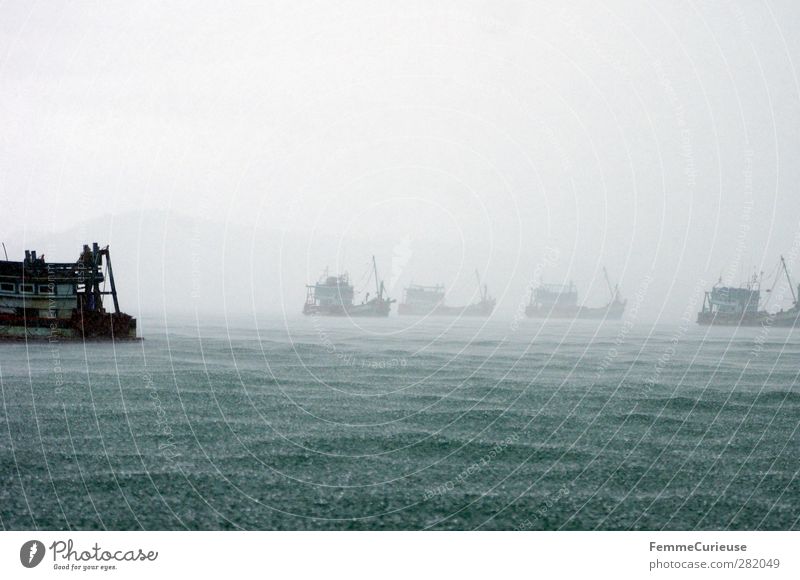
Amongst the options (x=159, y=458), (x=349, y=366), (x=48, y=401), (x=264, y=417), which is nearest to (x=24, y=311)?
(x=349, y=366)

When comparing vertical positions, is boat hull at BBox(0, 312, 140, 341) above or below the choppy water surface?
above

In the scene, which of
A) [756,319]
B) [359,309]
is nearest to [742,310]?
[756,319]

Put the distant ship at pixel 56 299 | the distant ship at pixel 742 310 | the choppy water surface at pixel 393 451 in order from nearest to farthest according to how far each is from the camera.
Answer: the choppy water surface at pixel 393 451, the distant ship at pixel 56 299, the distant ship at pixel 742 310

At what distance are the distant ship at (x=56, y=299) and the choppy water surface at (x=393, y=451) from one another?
22.2m

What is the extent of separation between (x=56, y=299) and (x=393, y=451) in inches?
2017

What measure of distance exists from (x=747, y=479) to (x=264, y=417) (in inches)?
598

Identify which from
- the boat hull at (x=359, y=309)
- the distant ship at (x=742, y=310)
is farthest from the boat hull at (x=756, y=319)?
the boat hull at (x=359, y=309)

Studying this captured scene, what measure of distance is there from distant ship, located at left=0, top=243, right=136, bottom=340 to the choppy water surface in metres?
22.2

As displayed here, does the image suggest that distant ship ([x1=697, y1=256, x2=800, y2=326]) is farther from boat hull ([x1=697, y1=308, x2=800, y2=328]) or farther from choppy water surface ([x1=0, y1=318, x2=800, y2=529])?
choppy water surface ([x1=0, y1=318, x2=800, y2=529])

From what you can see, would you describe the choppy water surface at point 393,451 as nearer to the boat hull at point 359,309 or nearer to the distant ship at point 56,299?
the distant ship at point 56,299

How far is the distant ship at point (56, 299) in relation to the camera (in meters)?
57.0

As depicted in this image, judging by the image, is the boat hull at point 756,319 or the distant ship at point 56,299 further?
the boat hull at point 756,319

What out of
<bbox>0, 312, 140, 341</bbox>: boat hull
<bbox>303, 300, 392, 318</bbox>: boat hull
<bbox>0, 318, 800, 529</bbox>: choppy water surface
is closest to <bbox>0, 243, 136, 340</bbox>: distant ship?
<bbox>0, 312, 140, 341</bbox>: boat hull

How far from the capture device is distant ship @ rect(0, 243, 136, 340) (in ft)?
187
